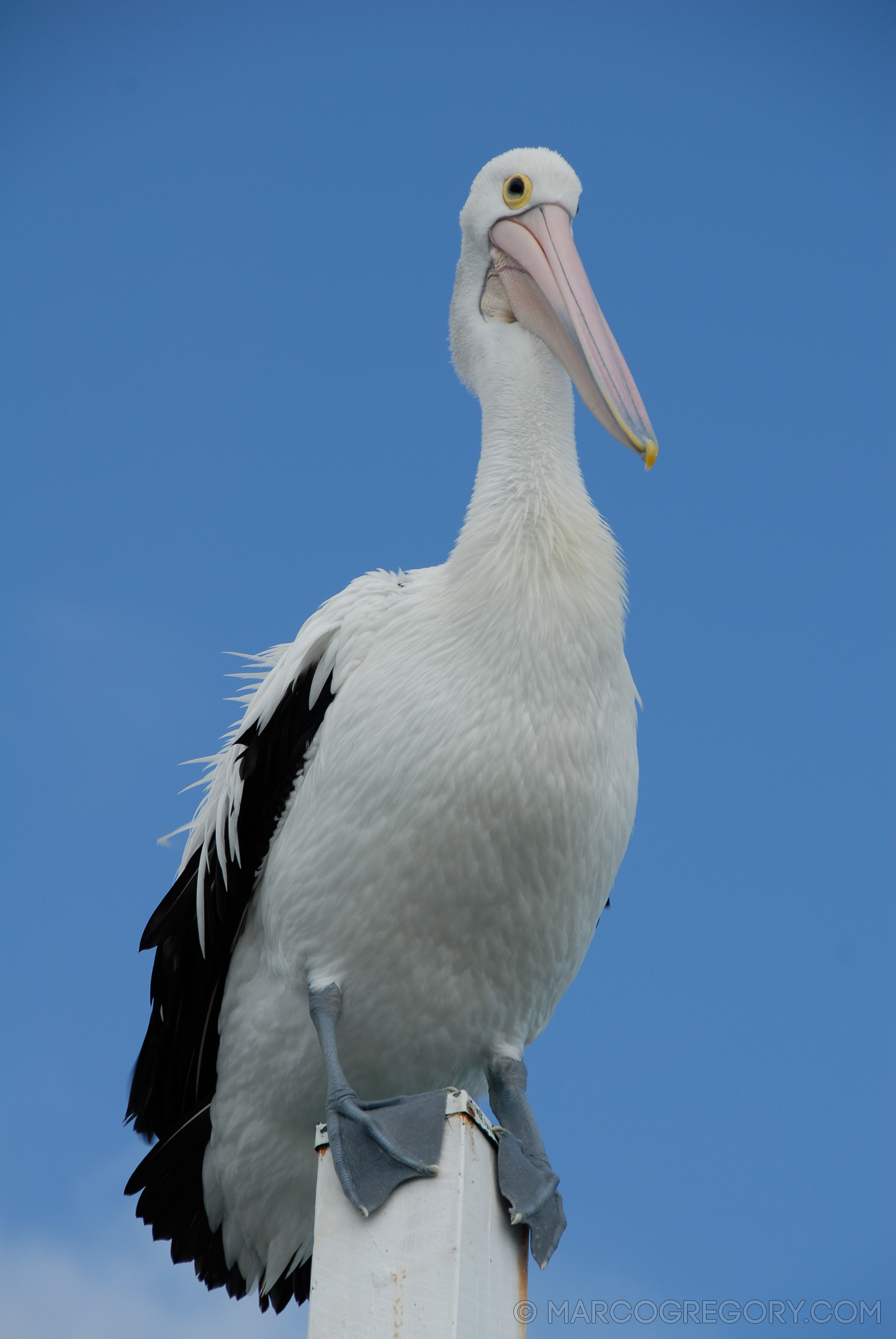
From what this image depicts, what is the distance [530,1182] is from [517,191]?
3.36 metres

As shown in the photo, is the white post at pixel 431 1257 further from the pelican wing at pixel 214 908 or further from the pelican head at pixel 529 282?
the pelican head at pixel 529 282

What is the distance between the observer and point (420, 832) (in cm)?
379

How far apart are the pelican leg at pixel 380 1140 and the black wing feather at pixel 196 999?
3.10 ft

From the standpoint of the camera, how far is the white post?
2570mm

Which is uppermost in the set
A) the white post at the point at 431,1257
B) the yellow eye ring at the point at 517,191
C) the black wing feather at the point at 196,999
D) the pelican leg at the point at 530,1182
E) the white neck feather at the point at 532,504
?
the yellow eye ring at the point at 517,191

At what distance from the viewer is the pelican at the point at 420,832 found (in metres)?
3.82

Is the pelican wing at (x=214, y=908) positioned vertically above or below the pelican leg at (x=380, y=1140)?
above

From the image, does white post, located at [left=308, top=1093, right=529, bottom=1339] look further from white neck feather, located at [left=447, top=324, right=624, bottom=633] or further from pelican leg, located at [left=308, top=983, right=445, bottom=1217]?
white neck feather, located at [left=447, top=324, right=624, bottom=633]

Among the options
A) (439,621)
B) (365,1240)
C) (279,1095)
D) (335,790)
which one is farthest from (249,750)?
(365,1240)

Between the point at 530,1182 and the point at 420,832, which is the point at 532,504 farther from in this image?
the point at 530,1182

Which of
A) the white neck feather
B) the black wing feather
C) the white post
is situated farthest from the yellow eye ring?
the white post

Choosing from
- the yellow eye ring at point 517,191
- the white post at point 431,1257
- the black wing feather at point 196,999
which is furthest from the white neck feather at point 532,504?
the white post at point 431,1257

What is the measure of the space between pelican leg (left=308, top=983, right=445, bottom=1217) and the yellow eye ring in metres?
3.02

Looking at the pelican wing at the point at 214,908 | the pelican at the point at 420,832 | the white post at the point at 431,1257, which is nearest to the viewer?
the white post at the point at 431,1257
